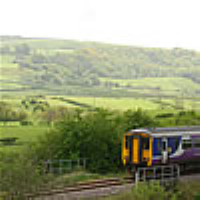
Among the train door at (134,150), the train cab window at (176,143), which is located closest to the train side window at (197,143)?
the train cab window at (176,143)

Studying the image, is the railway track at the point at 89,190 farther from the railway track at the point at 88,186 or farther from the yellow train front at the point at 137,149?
the yellow train front at the point at 137,149

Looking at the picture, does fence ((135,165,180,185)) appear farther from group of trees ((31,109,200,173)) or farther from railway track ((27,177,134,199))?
group of trees ((31,109,200,173))

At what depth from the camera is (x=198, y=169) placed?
30.5 meters

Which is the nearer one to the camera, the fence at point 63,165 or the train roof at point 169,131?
the train roof at point 169,131

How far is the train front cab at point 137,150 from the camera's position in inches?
1060

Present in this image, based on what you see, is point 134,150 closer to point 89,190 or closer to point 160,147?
point 160,147

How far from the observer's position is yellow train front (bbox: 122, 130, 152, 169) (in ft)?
88.4

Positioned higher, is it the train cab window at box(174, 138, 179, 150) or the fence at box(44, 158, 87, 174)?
the train cab window at box(174, 138, 179, 150)

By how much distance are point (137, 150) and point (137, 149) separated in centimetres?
6

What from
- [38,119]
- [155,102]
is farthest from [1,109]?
[155,102]

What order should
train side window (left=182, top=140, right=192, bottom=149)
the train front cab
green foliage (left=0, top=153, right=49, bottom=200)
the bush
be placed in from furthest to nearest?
train side window (left=182, top=140, right=192, bottom=149), the train front cab, green foliage (left=0, top=153, right=49, bottom=200), the bush

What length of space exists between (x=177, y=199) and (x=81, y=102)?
108 meters

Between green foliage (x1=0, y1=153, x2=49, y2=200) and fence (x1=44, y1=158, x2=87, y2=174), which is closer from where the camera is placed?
green foliage (x1=0, y1=153, x2=49, y2=200)

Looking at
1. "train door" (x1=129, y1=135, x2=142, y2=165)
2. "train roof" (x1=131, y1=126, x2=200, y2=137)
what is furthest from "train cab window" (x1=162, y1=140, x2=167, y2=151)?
"train door" (x1=129, y1=135, x2=142, y2=165)
